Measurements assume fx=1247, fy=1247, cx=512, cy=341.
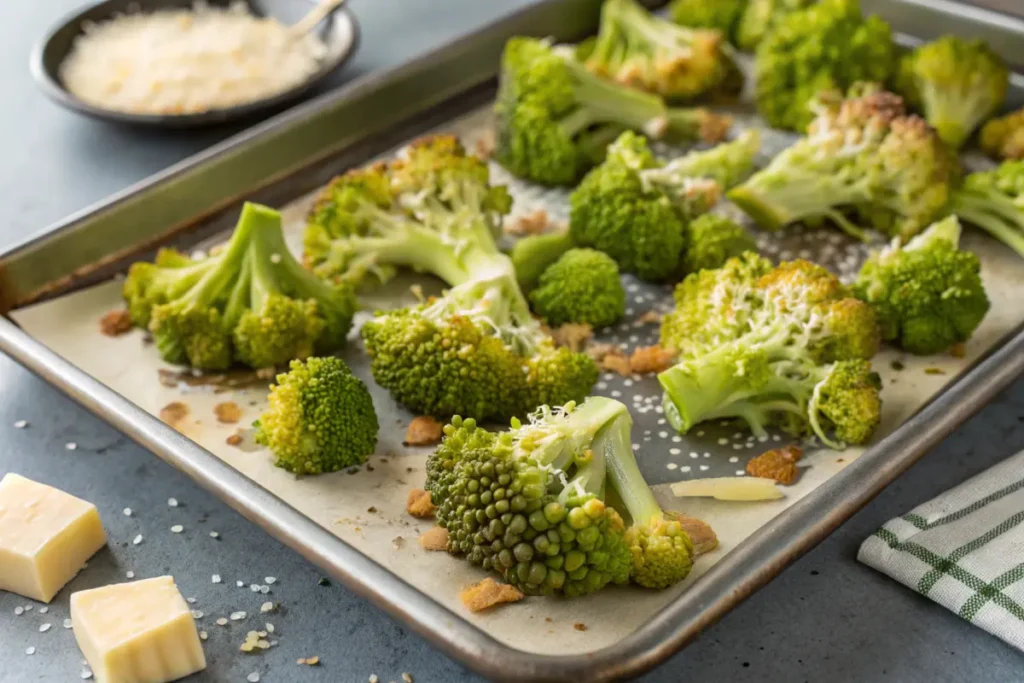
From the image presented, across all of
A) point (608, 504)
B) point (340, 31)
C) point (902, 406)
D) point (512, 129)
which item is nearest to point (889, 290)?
point (902, 406)

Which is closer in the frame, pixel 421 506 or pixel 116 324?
pixel 421 506

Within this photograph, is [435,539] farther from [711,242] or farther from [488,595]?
[711,242]

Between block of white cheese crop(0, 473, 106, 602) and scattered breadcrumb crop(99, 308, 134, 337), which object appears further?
scattered breadcrumb crop(99, 308, 134, 337)

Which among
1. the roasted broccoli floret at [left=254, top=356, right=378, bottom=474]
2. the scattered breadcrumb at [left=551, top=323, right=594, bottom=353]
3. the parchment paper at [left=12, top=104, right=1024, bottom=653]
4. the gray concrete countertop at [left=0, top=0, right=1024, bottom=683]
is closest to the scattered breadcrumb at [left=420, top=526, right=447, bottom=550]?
the parchment paper at [left=12, top=104, right=1024, bottom=653]

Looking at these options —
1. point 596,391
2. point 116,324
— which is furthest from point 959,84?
point 116,324

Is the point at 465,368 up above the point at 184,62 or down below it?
below

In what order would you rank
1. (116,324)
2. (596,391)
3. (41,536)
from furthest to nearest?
(116,324) → (596,391) → (41,536)

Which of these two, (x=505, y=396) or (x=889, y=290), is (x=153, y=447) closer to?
(x=505, y=396)

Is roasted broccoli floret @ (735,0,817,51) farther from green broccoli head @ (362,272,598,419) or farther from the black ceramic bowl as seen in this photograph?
green broccoli head @ (362,272,598,419)
